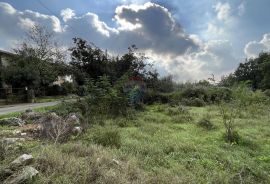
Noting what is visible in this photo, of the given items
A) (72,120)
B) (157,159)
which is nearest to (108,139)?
(157,159)

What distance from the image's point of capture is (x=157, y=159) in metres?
5.79

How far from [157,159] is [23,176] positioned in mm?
2716

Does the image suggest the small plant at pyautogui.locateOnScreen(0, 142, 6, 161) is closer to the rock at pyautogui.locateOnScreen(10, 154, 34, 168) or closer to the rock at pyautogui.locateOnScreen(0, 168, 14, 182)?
the rock at pyautogui.locateOnScreen(10, 154, 34, 168)

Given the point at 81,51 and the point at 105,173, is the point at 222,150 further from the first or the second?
the point at 81,51

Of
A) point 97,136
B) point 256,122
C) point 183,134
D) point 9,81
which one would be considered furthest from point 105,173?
point 9,81

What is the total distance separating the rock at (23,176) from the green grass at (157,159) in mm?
125

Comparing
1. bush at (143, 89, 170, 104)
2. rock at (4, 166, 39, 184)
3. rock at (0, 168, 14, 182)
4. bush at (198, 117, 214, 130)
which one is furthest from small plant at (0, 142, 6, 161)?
bush at (143, 89, 170, 104)

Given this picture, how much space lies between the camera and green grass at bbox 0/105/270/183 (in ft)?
14.6

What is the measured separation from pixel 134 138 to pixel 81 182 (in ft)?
12.2

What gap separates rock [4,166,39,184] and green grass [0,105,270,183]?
0.12 metres

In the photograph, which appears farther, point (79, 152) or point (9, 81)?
point (9, 81)

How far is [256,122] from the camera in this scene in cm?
1146

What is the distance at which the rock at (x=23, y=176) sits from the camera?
3.89 meters

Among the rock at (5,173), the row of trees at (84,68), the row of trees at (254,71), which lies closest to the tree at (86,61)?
the row of trees at (84,68)
